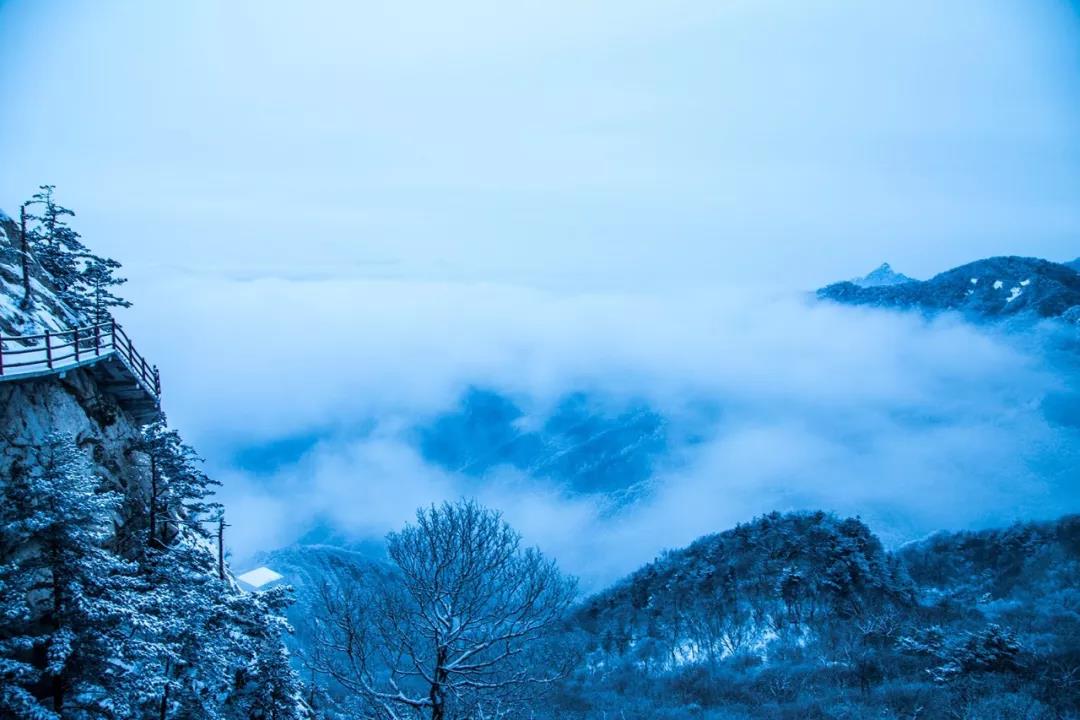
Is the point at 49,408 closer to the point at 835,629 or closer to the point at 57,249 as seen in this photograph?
the point at 57,249

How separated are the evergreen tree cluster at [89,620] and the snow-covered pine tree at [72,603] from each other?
0.08 ft

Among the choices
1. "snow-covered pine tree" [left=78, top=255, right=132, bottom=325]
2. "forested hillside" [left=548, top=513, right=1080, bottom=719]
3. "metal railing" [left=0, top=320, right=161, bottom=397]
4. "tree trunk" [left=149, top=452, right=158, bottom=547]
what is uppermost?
"snow-covered pine tree" [left=78, top=255, right=132, bottom=325]

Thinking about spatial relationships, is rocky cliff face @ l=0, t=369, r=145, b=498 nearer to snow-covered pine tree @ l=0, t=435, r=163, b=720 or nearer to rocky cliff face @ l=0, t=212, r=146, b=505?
rocky cliff face @ l=0, t=212, r=146, b=505

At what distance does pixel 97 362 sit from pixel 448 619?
1601 centimetres

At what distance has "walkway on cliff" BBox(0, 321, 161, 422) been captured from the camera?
18016mm

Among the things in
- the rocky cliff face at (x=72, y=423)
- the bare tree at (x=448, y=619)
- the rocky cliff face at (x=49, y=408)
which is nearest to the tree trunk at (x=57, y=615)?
the rocky cliff face at (x=72, y=423)

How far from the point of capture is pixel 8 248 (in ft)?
87.0

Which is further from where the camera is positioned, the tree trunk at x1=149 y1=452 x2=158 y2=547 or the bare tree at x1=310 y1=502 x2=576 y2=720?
the tree trunk at x1=149 y1=452 x2=158 y2=547

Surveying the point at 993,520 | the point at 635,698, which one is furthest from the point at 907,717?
the point at 993,520

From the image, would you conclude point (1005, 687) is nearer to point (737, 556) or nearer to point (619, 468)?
point (737, 556)

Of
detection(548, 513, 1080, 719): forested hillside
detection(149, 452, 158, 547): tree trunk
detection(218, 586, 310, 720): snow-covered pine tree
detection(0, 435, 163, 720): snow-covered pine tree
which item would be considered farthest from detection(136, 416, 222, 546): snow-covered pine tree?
detection(548, 513, 1080, 719): forested hillside

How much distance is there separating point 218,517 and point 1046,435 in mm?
181930

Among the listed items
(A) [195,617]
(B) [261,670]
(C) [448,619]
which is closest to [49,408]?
(A) [195,617]

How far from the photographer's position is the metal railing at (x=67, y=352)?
56.9 feet
